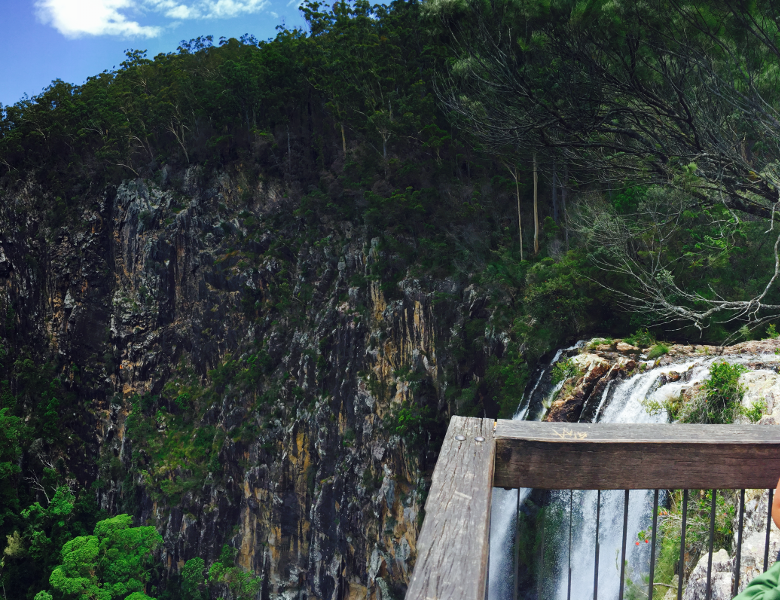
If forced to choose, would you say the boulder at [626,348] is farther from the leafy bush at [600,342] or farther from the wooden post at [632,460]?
the wooden post at [632,460]

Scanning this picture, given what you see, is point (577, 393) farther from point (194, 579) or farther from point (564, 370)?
point (194, 579)

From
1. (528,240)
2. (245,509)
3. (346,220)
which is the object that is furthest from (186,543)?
(528,240)

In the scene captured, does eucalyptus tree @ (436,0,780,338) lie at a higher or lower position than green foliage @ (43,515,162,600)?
higher

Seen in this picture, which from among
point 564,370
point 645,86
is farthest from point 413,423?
point 645,86

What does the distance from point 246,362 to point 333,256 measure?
5.23 m

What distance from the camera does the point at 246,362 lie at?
20.2m

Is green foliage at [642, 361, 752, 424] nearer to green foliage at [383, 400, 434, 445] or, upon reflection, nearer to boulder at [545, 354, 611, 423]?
boulder at [545, 354, 611, 423]

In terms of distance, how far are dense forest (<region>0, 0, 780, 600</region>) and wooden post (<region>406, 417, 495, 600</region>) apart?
568cm

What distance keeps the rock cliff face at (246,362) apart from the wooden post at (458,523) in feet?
44.3

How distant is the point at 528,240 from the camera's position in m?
15.0

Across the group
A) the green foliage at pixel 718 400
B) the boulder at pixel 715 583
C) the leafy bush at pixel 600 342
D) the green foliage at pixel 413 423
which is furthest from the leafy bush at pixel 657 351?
the green foliage at pixel 413 423

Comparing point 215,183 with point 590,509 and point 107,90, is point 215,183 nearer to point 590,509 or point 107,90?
point 107,90

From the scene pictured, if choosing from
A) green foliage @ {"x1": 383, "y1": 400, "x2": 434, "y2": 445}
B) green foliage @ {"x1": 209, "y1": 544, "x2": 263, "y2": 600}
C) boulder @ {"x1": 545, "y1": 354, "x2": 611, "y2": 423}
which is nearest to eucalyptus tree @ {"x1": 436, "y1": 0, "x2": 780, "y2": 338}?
boulder @ {"x1": 545, "y1": 354, "x2": 611, "y2": 423}

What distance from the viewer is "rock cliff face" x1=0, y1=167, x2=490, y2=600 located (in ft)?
51.1
